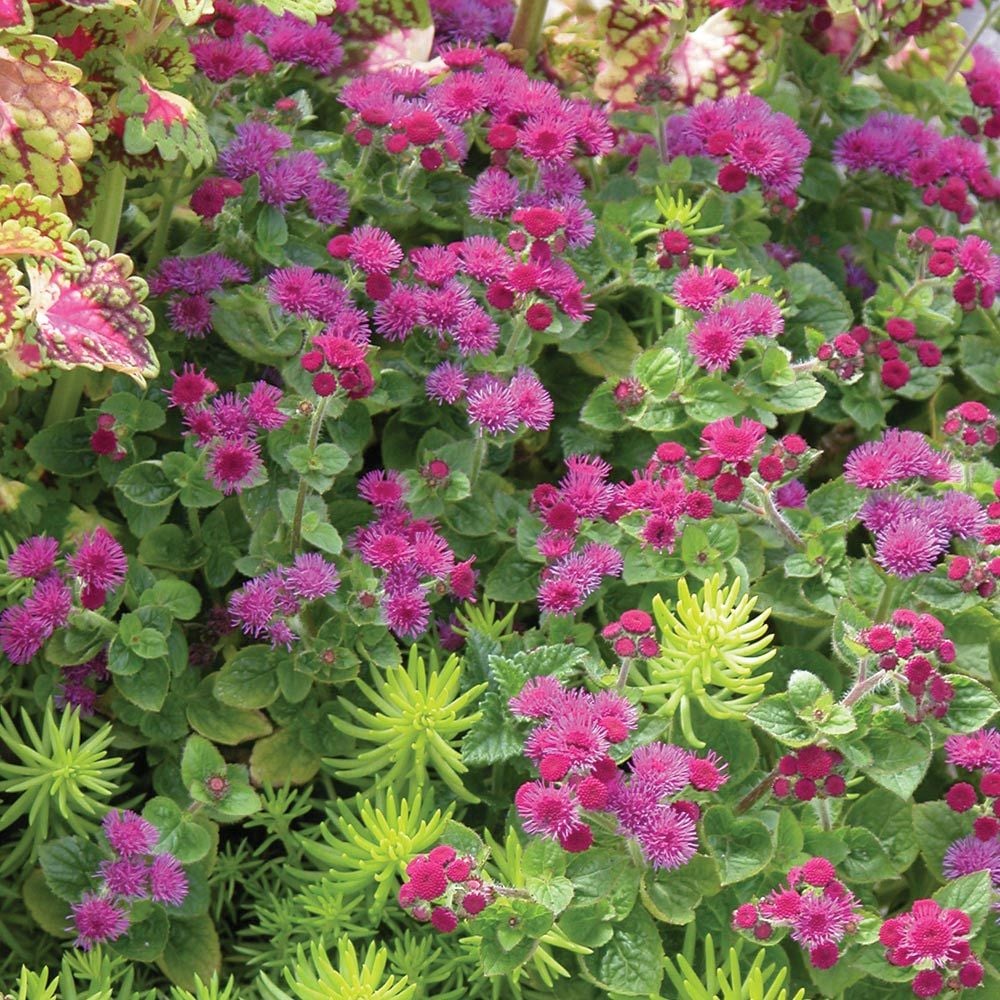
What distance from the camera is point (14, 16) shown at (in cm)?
126

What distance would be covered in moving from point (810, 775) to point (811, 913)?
106 millimetres

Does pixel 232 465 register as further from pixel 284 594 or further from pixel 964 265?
pixel 964 265

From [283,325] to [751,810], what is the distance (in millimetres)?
648

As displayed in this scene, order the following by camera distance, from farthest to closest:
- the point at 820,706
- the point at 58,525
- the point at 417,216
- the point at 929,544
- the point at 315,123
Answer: the point at 315,123, the point at 417,216, the point at 58,525, the point at 929,544, the point at 820,706

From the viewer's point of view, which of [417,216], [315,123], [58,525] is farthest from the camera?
[315,123]

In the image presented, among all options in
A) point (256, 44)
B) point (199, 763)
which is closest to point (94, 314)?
point (199, 763)

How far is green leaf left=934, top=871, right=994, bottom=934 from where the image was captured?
3.95ft

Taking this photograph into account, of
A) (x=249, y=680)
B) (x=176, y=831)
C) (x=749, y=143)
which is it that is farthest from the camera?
(x=749, y=143)

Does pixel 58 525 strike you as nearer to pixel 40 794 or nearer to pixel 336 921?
pixel 40 794

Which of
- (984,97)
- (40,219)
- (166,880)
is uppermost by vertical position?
(984,97)

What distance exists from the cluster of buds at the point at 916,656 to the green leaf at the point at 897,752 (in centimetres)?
2

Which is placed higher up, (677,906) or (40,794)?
(677,906)

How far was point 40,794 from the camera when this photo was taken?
1.26 metres

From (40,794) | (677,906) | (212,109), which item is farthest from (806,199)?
(40,794)
